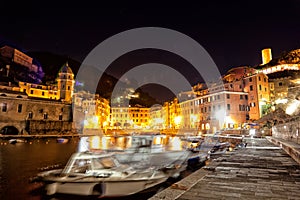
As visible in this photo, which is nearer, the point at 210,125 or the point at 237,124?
the point at 237,124

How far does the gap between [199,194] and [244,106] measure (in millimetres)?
54816

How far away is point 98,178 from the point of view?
9320mm

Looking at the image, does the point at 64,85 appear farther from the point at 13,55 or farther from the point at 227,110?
the point at 227,110

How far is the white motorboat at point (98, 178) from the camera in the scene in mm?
9312

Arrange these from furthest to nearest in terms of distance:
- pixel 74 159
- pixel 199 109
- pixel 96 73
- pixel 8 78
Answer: pixel 96 73
pixel 8 78
pixel 199 109
pixel 74 159

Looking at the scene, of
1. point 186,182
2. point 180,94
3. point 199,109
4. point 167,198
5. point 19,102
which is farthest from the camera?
point 180,94

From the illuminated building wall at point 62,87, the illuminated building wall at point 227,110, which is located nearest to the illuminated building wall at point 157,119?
the illuminated building wall at point 227,110

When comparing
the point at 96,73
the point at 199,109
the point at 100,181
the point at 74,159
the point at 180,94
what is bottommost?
the point at 100,181

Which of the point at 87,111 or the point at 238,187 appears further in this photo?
the point at 87,111

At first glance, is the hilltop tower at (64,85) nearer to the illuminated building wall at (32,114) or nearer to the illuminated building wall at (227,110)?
the illuminated building wall at (32,114)

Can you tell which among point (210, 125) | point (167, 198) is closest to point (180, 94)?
point (210, 125)

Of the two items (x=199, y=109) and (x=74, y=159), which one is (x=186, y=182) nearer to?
(x=74, y=159)

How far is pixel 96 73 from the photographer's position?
189 meters

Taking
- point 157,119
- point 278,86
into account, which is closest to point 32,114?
point 157,119
